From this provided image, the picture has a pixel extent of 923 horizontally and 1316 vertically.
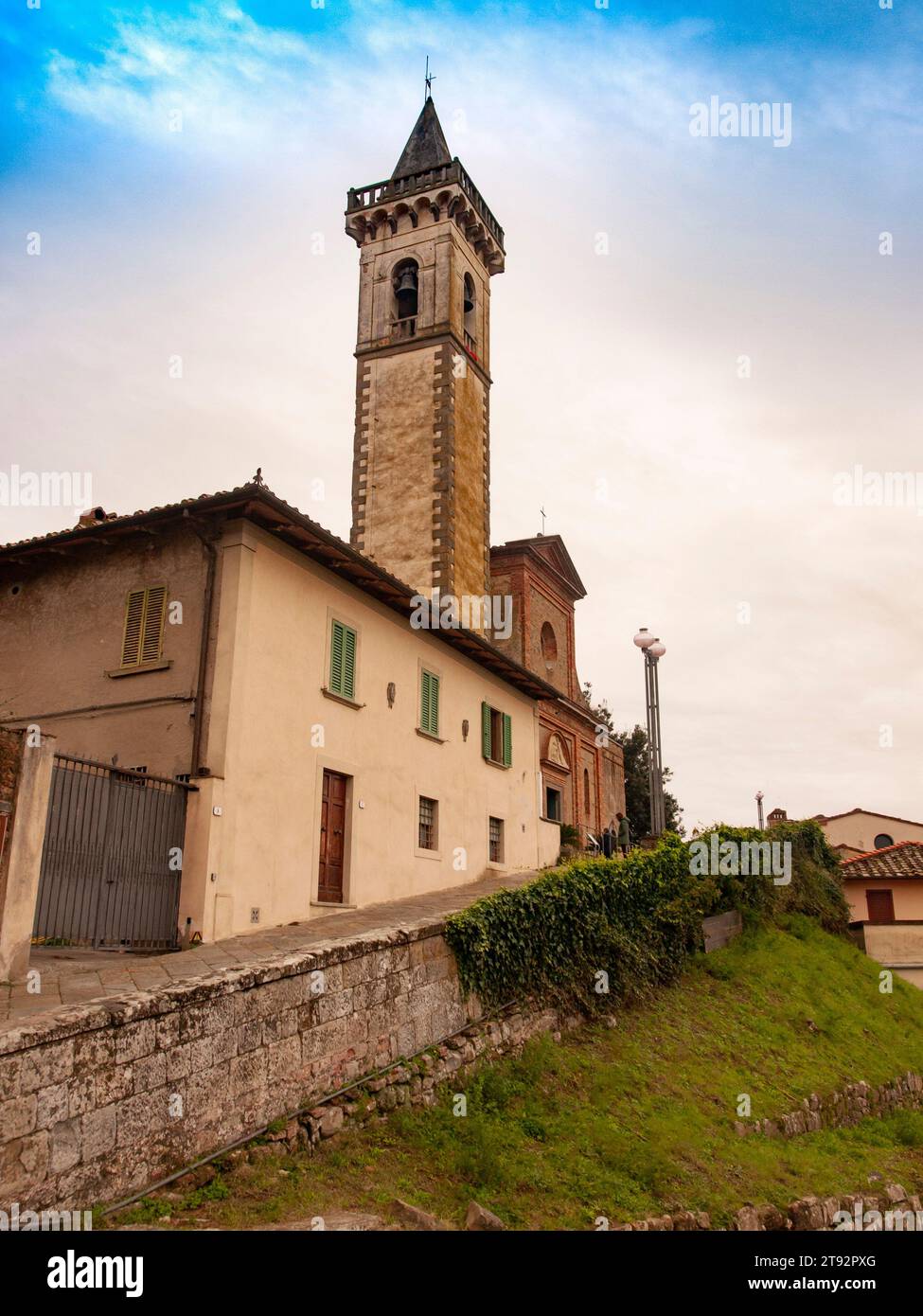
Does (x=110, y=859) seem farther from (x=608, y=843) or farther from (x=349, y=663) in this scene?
(x=608, y=843)

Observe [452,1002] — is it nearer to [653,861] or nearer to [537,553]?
[653,861]

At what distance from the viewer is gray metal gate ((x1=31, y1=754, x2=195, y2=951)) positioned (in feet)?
35.0

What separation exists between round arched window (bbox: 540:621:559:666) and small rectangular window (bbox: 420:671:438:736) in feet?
50.3

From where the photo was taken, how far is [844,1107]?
13570mm

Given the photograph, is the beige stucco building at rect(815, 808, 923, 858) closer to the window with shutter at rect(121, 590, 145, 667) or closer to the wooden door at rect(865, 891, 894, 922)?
the wooden door at rect(865, 891, 894, 922)

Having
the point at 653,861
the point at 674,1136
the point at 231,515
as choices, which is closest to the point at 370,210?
the point at 231,515

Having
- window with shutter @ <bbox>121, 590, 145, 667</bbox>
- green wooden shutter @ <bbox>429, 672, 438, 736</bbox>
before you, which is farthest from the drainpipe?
green wooden shutter @ <bbox>429, 672, 438, 736</bbox>

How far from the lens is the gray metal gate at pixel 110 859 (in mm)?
10664

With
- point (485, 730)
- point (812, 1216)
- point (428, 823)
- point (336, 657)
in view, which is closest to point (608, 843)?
point (485, 730)

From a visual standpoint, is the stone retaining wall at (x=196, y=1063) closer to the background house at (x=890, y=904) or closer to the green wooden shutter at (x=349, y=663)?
the green wooden shutter at (x=349, y=663)

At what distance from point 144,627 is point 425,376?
16.9 meters
